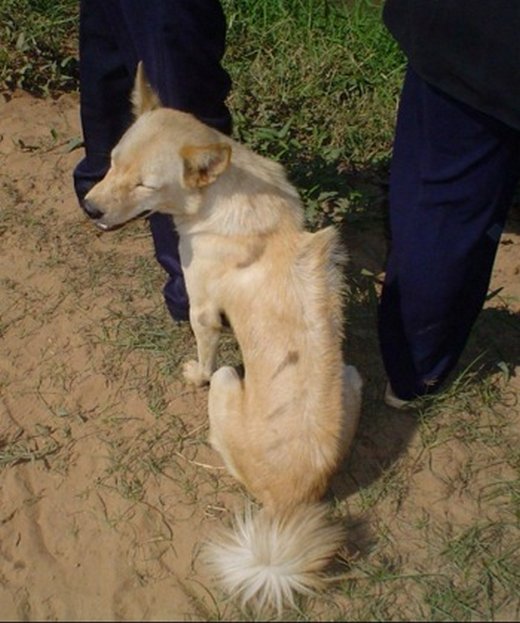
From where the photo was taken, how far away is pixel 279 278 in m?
2.96

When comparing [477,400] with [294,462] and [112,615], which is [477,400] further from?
[112,615]

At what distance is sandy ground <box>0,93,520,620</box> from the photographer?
2.80 meters

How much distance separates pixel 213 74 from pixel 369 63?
2361 millimetres

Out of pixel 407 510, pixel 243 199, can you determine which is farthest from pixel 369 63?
pixel 407 510

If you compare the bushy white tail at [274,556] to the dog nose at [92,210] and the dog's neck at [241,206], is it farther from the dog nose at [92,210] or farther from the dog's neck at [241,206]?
the dog nose at [92,210]

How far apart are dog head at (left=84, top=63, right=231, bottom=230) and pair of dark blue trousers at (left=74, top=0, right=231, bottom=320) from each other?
0.14 metres

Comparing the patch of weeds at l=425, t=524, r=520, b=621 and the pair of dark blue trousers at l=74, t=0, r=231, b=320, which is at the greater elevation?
the pair of dark blue trousers at l=74, t=0, r=231, b=320

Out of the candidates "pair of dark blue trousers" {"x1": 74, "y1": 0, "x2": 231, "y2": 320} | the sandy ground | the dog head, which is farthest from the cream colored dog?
the sandy ground

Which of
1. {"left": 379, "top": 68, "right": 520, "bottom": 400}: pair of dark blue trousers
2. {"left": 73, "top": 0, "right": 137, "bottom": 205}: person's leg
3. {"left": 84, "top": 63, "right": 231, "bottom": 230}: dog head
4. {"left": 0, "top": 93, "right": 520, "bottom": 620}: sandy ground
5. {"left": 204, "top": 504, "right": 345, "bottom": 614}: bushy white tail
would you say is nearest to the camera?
{"left": 204, "top": 504, "right": 345, "bottom": 614}: bushy white tail

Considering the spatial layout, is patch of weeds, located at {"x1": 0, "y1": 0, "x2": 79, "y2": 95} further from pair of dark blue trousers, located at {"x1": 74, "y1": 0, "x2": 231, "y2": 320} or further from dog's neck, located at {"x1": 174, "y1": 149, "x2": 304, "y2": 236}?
dog's neck, located at {"x1": 174, "y1": 149, "x2": 304, "y2": 236}

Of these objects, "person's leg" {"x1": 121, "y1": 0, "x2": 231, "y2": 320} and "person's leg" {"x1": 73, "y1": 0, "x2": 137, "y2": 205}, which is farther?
"person's leg" {"x1": 73, "y1": 0, "x2": 137, "y2": 205}

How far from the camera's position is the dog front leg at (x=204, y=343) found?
3.22 metres

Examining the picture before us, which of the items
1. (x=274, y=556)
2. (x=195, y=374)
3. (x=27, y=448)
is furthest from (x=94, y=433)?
(x=274, y=556)

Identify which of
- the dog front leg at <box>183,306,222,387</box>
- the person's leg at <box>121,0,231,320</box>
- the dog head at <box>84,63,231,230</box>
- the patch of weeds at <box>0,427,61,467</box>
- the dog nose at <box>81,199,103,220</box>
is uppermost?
the person's leg at <box>121,0,231,320</box>
